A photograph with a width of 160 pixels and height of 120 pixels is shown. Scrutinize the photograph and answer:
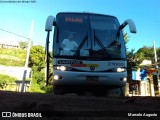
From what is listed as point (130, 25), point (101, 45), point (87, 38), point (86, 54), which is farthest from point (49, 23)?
point (130, 25)

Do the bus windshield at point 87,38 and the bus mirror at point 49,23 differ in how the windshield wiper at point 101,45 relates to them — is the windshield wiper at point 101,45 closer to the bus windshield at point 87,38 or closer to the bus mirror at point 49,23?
the bus windshield at point 87,38

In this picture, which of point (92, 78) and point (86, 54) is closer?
point (92, 78)

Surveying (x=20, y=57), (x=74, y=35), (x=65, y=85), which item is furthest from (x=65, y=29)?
(x=20, y=57)

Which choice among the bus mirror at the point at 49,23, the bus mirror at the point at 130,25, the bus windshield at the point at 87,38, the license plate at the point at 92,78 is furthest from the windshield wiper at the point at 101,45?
the bus mirror at the point at 49,23

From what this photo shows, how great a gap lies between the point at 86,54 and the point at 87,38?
1.95ft

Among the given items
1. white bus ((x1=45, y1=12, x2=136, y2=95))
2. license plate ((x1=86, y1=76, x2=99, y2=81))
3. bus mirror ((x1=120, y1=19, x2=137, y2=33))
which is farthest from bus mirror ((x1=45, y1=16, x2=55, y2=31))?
bus mirror ((x1=120, y1=19, x2=137, y2=33))

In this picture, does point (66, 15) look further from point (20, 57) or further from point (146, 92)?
point (20, 57)

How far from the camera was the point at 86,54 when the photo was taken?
10297 mm

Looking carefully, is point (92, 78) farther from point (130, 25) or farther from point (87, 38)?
point (130, 25)

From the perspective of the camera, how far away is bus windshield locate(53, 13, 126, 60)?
10.3 m

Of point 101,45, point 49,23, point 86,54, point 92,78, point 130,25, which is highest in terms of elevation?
point 130,25

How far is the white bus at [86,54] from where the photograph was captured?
33.2 ft

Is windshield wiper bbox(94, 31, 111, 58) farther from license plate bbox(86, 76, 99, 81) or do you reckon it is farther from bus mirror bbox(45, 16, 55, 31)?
bus mirror bbox(45, 16, 55, 31)

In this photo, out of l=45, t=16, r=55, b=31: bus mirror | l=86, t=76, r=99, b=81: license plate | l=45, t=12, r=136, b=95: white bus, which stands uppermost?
l=45, t=16, r=55, b=31: bus mirror
